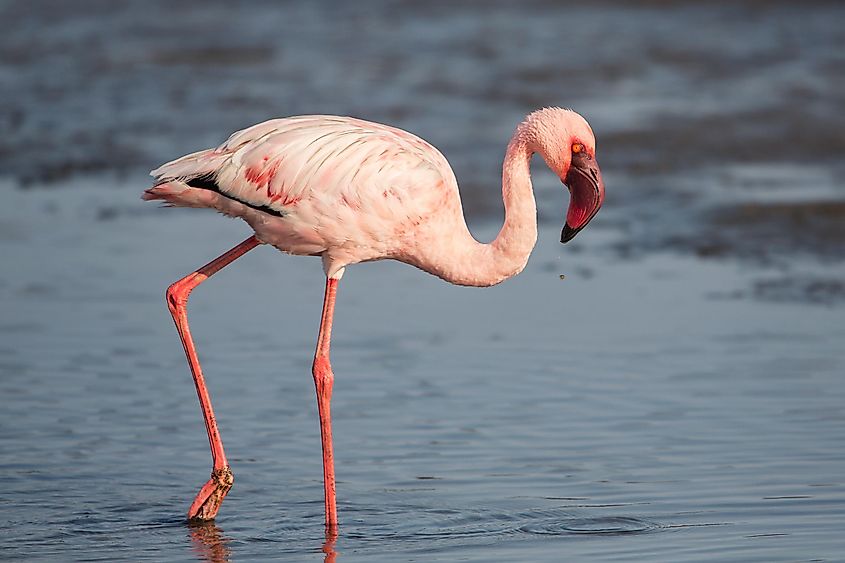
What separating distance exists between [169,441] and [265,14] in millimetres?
14854

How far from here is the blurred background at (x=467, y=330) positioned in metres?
6.58

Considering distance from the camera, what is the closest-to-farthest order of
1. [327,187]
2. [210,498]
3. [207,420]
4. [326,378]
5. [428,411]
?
[210,498] < [327,187] < [207,420] < [326,378] < [428,411]

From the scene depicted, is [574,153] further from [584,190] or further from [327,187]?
[327,187]

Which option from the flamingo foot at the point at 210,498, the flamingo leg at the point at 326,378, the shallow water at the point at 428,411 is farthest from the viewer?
the flamingo leg at the point at 326,378

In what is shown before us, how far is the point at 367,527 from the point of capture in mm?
6480

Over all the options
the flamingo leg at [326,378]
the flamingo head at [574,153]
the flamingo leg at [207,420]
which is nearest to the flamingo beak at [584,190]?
the flamingo head at [574,153]

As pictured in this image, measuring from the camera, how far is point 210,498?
6578mm

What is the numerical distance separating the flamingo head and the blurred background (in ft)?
4.08

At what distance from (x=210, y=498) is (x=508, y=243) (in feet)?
5.60

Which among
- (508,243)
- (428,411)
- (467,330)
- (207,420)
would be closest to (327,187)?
(508,243)

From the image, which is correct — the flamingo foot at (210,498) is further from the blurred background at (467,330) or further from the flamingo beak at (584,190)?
the flamingo beak at (584,190)

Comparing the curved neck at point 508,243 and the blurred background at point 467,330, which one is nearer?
the blurred background at point 467,330

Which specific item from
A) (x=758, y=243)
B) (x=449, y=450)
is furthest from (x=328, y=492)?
(x=758, y=243)

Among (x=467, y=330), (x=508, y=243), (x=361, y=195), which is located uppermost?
(x=361, y=195)
